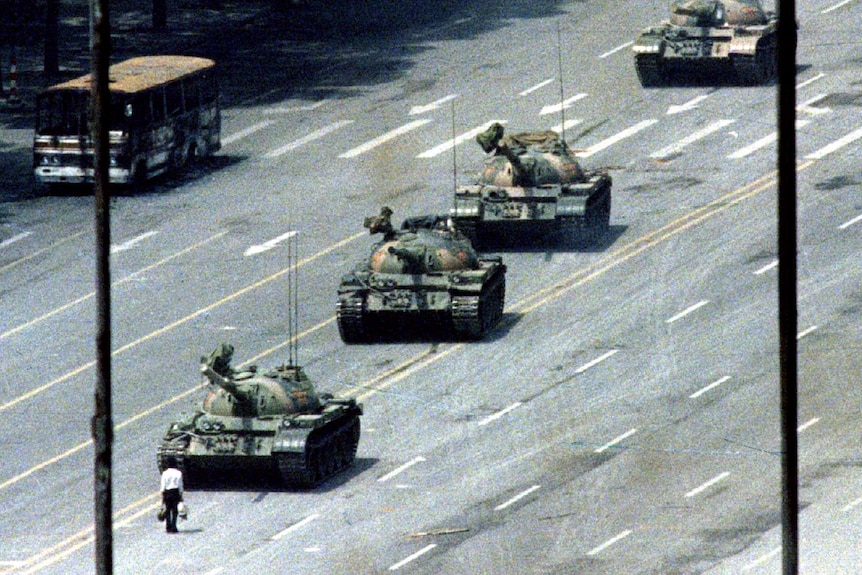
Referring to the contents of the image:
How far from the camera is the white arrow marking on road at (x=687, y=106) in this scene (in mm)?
72750

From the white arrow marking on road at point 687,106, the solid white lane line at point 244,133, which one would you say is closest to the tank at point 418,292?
the white arrow marking on road at point 687,106

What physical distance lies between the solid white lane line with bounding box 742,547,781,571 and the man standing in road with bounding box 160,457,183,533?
9.67 meters

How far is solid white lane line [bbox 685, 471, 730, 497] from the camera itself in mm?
42781

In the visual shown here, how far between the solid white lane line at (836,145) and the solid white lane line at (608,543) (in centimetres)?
2779

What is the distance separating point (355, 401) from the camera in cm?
4725

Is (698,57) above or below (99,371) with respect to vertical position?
below

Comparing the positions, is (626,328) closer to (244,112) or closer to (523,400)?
(523,400)

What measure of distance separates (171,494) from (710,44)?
119 ft

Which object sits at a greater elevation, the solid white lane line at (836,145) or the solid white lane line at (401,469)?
the solid white lane line at (836,145)

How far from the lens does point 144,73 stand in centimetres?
6894

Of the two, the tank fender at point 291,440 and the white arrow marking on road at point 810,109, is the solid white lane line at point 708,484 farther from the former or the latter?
the white arrow marking on road at point 810,109

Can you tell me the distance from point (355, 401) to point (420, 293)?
7.03m

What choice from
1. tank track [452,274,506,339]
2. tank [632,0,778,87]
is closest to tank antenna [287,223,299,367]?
tank track [452,274,506,339]

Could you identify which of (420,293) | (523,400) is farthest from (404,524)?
(420,293)
